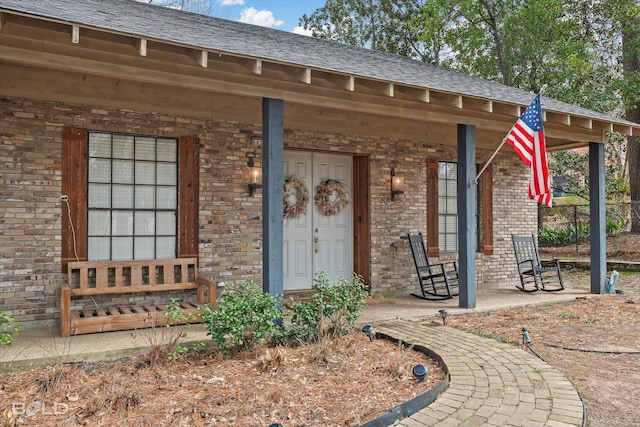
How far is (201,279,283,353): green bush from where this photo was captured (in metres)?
4.11

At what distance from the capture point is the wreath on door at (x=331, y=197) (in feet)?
24.7

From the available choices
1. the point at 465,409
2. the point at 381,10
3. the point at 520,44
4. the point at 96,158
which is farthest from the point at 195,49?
the point at 381,10

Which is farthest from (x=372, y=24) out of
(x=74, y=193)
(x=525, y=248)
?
(x=74, y=193)

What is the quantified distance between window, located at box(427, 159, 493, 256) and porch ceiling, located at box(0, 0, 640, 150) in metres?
1.03

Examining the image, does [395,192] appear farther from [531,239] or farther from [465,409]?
[465,409]

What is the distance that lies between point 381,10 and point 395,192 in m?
15.2

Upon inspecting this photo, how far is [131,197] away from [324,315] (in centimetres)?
302

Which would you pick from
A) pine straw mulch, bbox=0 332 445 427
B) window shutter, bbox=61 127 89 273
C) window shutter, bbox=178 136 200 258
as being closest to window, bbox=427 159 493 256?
window shutter, bbox=178 136 200 258

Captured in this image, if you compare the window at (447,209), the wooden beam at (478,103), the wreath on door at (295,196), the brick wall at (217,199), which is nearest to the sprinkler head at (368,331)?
the brick wall at (217,199)

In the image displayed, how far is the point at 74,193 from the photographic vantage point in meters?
5.61

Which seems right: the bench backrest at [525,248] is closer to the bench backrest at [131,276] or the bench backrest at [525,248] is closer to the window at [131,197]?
the bench backrest at [131,276]

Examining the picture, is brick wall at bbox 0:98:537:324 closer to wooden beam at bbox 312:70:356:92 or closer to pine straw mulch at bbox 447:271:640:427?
wooden beam at bbox 312:70:356:92

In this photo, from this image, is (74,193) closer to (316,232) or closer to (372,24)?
(316,232)

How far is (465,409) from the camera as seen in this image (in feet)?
10.5
